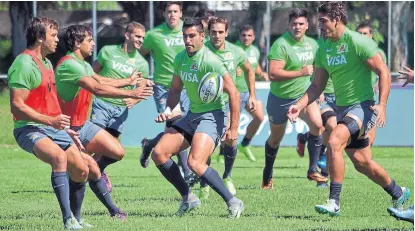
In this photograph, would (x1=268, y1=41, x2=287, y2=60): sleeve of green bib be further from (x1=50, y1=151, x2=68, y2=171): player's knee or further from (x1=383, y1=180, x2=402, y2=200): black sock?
(x1=50, y1=151, x2=68, y2=171): player's knee

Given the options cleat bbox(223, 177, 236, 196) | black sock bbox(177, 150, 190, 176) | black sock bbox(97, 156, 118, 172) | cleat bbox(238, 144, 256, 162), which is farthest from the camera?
cleat bbox(238, 144, 256, 162)

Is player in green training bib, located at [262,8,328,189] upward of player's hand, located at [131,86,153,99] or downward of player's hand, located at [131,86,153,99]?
downward

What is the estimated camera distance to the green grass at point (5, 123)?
23.1 meters

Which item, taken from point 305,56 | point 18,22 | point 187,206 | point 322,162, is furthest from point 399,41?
point 187,206

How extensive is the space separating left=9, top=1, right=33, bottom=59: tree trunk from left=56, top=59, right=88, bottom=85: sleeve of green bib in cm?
1333

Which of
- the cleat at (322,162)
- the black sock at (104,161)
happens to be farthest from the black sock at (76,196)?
the cleat at (322,162)

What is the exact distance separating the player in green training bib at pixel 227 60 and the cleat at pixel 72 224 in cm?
292

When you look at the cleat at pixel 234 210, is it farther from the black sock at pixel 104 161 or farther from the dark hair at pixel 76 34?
the dark hair at pixel 76 34

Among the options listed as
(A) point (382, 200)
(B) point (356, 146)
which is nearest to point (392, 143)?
(A) point (382, 200)

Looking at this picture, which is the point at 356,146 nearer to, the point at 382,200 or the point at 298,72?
the point at 382,200

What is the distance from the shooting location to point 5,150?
71.1 feet

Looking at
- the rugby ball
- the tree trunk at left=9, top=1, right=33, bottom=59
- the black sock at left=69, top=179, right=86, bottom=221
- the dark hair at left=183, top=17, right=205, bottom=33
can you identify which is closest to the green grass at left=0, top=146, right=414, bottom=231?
the black sock at left=69, top=179, right=86, bottom=221

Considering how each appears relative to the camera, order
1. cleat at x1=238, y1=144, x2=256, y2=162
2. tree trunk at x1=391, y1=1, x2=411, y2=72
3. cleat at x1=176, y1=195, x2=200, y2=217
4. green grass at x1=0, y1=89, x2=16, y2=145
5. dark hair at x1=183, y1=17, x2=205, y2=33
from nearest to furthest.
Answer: dark hair at x1=183, y1=17, x2=205, y2=33, cleat at x1=176, y1=195, x2=200, y2=217, cleat at x1=238, y1=144, x2=256, y2=162, green grass at x1=0, y1=89, x2=16, y2=145, tree trunk at x1=391, y1=1, x2=411, y2=72

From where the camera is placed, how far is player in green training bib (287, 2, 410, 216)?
10.6 meters
